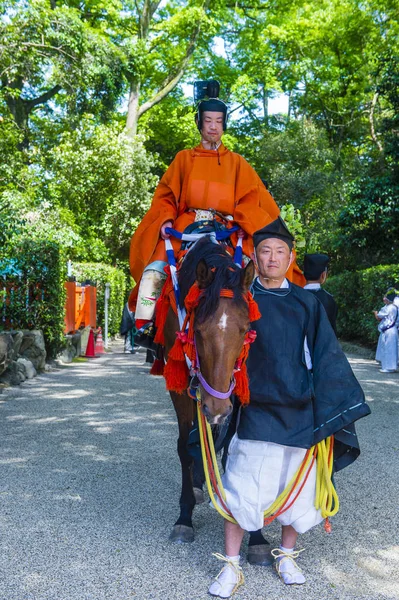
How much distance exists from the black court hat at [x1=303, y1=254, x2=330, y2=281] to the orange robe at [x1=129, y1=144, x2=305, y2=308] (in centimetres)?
118

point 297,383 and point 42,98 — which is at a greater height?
point 42,98

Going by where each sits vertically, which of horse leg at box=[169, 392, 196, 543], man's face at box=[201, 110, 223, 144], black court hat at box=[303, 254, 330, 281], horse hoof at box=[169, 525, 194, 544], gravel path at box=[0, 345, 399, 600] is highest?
man's face at box=[201, 110, 223, 144]

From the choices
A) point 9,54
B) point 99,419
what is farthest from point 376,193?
point 99,419

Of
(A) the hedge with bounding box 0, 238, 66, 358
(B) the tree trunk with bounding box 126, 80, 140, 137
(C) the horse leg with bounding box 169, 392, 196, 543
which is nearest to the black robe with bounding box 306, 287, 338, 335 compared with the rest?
(C) the horse leg with bounding box 169, 392, 196, 543

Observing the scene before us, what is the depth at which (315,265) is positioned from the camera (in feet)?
20.3

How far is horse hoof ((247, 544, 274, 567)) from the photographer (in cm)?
371

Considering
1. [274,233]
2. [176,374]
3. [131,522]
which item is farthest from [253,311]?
[131,522]

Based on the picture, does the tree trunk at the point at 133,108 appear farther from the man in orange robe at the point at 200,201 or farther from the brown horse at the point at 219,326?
the brown horse at the point at 219,326

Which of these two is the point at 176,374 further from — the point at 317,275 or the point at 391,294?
the point at 391,294

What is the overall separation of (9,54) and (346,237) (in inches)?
403

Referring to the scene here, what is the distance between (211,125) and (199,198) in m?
0.59

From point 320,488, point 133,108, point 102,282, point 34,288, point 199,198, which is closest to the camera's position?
point 320,488

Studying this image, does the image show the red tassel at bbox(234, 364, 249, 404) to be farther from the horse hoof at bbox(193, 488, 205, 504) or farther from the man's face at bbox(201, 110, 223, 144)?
the man's face at bbox(201, 110, 223, 144)

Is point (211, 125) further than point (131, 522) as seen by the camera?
Yes
